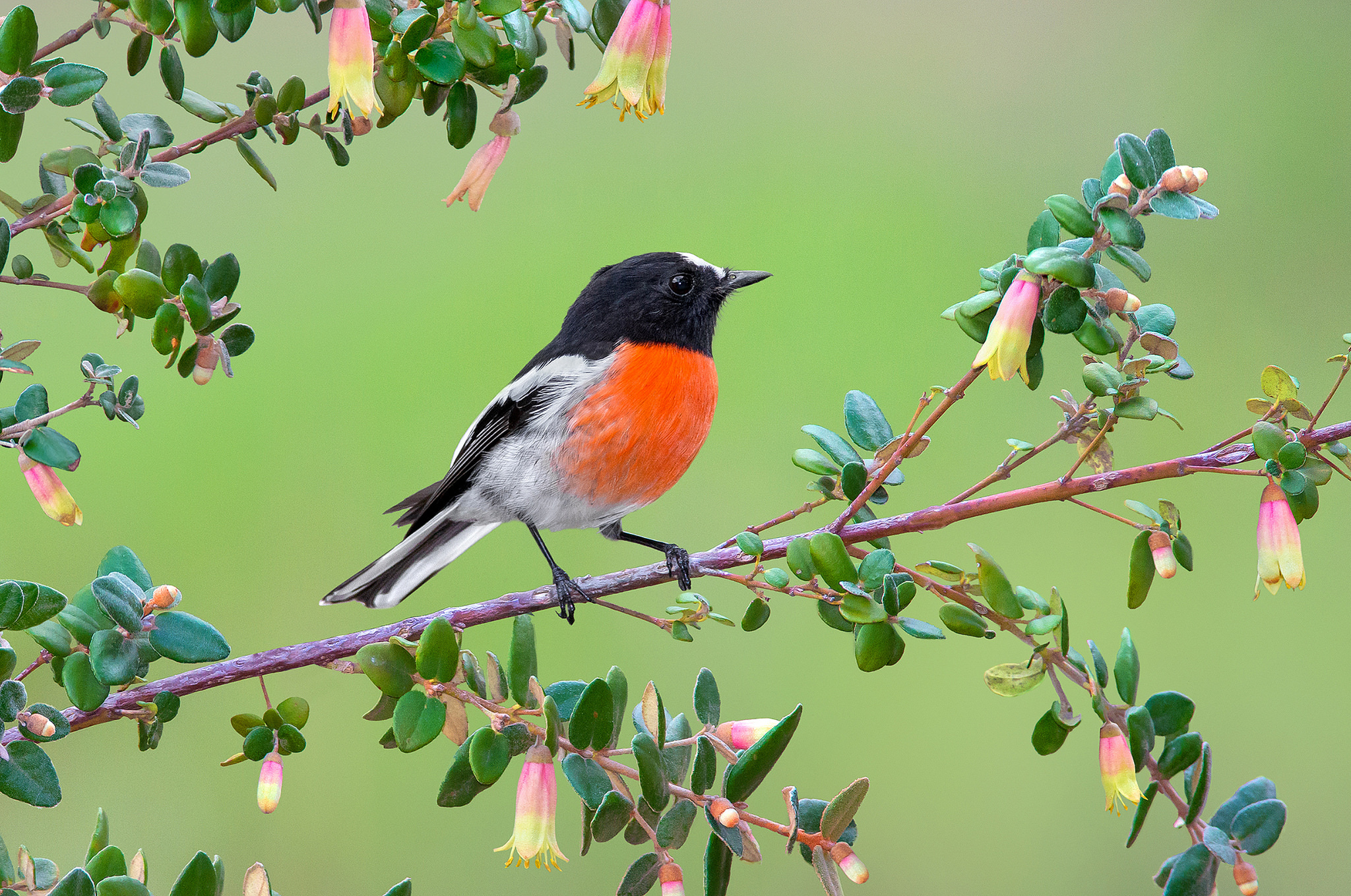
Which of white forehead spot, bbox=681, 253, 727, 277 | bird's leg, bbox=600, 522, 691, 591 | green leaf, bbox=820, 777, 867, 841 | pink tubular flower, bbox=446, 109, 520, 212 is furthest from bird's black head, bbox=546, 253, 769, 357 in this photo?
green leaf, bbox=820, 777, 867, 841

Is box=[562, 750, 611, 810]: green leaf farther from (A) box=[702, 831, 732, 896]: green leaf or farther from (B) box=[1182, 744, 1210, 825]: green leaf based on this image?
(B) box=[1182, 744, 1210, 825]: green leaf

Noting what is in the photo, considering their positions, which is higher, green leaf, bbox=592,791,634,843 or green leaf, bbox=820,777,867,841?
green leaf, bbox=592,791,634,843

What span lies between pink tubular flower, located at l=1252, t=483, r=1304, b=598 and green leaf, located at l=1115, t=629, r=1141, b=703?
14 centimetres

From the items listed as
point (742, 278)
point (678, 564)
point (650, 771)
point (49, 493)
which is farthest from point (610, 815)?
point (742, 278)

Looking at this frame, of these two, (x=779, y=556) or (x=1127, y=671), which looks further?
(x=779, y=556)

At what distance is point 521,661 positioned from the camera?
1.08 m

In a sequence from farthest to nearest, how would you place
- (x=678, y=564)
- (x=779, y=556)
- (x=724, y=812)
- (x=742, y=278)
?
(x=742, y=278)
(x=678, y=564)
(x=779, y=556)
(x=724, y=812)

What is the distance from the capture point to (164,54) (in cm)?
119

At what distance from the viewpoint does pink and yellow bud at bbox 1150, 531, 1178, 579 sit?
Result: 45.0 inches

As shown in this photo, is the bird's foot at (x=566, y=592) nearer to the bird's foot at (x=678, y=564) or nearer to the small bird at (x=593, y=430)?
the small bird at (x=593, y=430)

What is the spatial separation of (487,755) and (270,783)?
0.93ft

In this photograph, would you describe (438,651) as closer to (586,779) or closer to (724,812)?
(586,779)

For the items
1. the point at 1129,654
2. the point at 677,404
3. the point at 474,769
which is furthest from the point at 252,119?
the point at 1129,654

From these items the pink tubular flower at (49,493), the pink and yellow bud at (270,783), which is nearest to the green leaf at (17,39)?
the pink tubular flower at (49,493)
